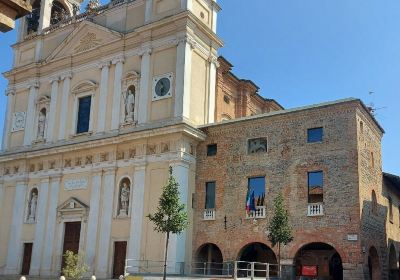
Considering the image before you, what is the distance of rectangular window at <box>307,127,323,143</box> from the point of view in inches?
969

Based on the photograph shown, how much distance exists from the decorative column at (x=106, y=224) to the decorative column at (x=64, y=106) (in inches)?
212

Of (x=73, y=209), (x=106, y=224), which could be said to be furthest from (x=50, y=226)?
(x=106, y=224)

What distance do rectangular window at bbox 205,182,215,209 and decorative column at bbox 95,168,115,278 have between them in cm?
579

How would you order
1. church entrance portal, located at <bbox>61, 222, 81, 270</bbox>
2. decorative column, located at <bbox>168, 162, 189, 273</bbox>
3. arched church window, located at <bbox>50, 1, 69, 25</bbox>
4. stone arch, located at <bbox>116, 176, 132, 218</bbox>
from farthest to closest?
arched church window, located at <bbox>50, 1, 69, 25</bbox> < church entrance portal, located at <bbox>61, 222, 81, 270</bbox> < stone arch, located at <bbox>116, 176, 132, 218</bbox> < decorative column, located at <bbox>168, 162, 189, 273</bbox>

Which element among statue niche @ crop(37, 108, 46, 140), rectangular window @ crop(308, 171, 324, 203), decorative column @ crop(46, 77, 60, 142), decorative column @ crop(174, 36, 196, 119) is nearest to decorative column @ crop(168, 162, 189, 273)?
decorative column @ crop(174, 36, 196, 119)

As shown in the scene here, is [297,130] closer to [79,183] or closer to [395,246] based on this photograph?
[395,246]

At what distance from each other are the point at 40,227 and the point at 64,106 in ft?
26.6

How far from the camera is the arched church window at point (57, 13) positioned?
129ft

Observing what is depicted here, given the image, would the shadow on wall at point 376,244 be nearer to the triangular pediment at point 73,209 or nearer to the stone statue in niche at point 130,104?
the stone statue in niche at point 130,104

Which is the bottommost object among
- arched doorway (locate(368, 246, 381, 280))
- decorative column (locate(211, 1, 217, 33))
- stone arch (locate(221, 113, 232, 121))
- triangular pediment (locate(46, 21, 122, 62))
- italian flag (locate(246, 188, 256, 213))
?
arched doorway (locate(368, 246, 381, 280))

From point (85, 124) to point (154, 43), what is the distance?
7.11 meters

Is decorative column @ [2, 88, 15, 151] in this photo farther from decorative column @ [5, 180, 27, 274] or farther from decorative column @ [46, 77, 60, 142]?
decorative column @ [46, 77, 60, 142]

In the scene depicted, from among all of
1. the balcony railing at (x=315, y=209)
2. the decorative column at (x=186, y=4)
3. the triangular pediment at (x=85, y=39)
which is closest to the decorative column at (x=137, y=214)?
the balcony railing at (x=315, y=209)

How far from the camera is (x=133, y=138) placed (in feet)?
94.9
